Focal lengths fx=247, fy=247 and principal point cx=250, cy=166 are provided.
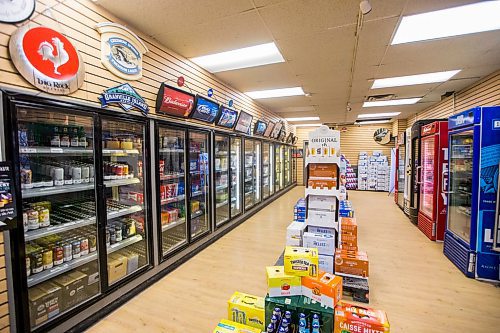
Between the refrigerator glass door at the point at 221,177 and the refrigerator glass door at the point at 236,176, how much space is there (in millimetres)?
528

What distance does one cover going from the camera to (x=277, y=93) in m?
6.58

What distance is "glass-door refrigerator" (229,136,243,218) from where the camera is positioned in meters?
6.09

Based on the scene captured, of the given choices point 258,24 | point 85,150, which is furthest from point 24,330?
point 258,24

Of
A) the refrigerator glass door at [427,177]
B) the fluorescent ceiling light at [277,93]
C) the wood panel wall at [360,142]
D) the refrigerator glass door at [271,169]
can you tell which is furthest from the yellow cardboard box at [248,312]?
the wood panel wall at [360,142]

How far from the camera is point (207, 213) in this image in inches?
187

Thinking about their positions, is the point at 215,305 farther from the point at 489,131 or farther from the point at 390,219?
the point at 390,219

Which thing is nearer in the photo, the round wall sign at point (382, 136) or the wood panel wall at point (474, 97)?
the wood panel wall at point (474, 97)

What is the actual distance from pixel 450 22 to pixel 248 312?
13.2ft

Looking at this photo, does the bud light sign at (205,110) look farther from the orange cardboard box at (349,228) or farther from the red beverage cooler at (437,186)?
the red beverage cooler at (437,186)

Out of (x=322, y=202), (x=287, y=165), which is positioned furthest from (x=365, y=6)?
(x=287, y=165)

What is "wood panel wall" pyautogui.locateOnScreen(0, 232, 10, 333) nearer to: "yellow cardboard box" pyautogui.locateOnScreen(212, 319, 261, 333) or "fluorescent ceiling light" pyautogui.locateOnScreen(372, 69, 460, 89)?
"yellow cardboard box" pyautogui.locateOnScreen(212, 319, 261, 333)

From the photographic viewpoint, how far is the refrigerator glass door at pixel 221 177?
5273 millimetres

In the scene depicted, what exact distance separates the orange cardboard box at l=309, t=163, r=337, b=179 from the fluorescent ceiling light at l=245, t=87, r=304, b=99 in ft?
10.3

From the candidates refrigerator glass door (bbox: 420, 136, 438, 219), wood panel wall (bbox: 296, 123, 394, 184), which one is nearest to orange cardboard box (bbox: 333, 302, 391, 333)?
refrigerator glass door (bbox: 420, 136, 438, 219)
